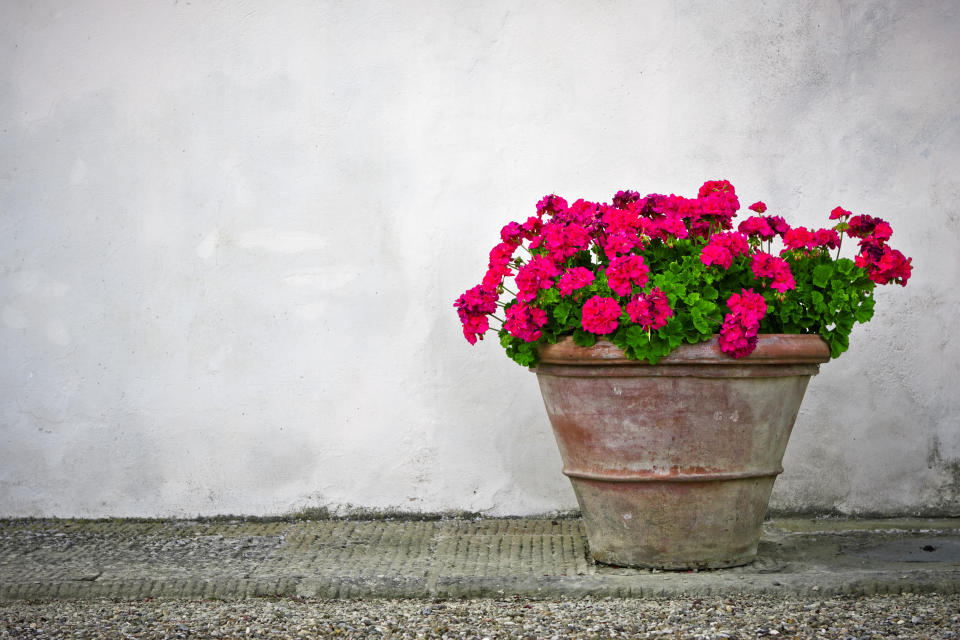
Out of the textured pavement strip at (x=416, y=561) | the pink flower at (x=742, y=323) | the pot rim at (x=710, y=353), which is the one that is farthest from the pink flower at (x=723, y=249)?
the textured pavement strip at (x=416, y=561)

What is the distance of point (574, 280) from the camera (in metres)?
2.70

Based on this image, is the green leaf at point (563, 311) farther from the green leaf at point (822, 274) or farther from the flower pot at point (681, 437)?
the green leaf at point (822, 274)

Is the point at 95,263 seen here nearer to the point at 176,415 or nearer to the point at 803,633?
the point at 176,415

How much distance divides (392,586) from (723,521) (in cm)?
99

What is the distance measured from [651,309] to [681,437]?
41 cm

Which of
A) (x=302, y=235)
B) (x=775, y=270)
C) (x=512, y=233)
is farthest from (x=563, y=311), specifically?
(x=302, y=235)

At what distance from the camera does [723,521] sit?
111 inches

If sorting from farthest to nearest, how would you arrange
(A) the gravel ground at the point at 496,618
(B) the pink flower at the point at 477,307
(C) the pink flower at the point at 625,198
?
(C) the pink flower at the point at 625,198
(B) the pink flower at the point at 477,307
(A) the gravel ground at the point at 496,618

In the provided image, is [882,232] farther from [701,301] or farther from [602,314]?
[602,314]

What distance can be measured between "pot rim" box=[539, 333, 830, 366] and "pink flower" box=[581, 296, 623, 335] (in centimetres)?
11

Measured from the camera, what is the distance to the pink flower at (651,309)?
2602 millimetres

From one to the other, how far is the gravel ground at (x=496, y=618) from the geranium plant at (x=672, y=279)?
0.69m

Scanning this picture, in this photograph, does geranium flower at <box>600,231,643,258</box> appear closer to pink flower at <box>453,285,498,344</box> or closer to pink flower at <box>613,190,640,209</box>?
pink flower at <box>613,190,640,209</box>

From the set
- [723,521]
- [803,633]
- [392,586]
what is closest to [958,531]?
[723,521]
